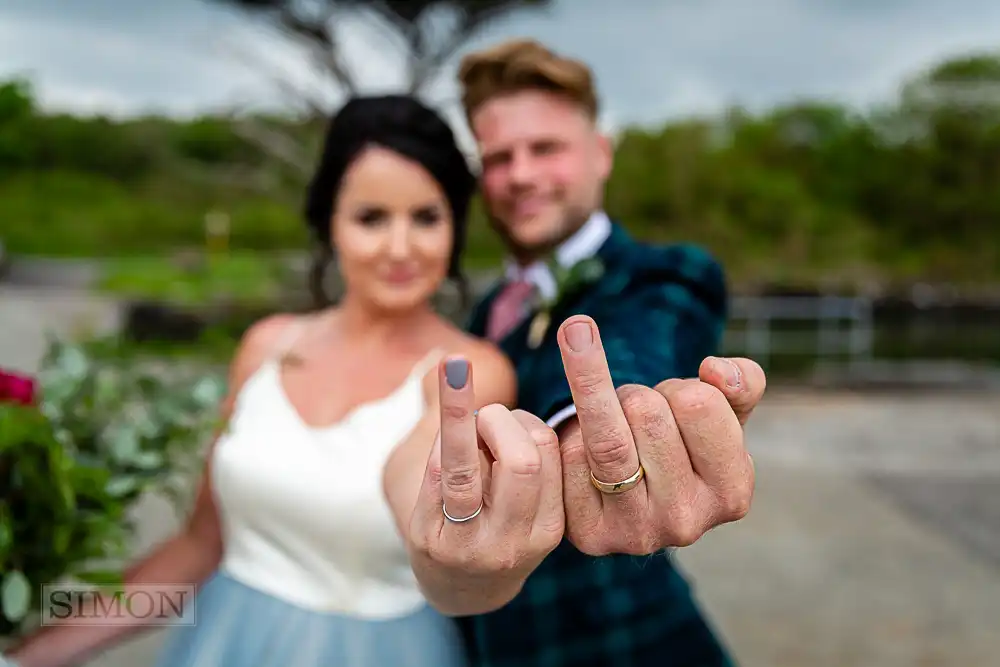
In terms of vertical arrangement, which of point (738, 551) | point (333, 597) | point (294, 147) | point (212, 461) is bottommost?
point (738, 551)

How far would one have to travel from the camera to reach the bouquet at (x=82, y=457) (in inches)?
41.3

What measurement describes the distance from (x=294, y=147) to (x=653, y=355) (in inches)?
461

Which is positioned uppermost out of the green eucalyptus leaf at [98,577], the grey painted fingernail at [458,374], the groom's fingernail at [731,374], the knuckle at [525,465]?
the grey painted fingernail at [458,374]

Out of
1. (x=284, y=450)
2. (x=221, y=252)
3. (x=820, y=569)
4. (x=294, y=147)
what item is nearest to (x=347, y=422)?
(x=284, y=450)

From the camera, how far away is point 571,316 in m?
0.84

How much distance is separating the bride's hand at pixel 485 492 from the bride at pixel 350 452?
18.2 inches

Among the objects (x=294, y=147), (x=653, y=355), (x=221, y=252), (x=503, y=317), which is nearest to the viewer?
(x=653, y=355)

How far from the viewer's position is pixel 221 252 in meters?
18.5

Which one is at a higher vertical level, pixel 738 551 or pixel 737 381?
pixel 737 381

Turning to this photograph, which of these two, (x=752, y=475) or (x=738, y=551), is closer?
(x=752, y=475)

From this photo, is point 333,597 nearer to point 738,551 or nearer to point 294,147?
point 738,551

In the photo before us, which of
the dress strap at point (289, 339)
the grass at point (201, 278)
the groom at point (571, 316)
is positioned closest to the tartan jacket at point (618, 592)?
the groom at point (571, 316)

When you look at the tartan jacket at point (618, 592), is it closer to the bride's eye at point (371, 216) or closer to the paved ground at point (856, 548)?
the bride's eye at point (371, 216)

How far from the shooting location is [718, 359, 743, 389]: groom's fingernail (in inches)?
26.0
